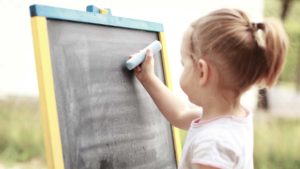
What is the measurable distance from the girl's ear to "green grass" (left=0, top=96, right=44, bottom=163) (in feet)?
2.88

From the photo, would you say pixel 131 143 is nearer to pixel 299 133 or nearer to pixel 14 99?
pixel 14 99

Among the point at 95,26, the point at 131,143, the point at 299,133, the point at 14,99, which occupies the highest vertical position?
the point at 95,26

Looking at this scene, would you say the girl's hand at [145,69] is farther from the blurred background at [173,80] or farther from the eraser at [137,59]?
the blurred background at [173,80]

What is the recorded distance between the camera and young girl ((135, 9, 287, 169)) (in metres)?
1.11

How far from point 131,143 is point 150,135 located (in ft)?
0.35

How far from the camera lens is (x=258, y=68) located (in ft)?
3.73

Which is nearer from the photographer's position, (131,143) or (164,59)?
(131,143)

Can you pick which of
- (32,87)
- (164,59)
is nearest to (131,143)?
(164,59)

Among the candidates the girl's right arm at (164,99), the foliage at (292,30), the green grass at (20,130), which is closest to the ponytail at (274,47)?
the girl's right arm at (164,99)

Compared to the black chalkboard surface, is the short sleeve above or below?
below

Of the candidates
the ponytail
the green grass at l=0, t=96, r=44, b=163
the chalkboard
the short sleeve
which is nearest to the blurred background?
the green grass at l=0, t=96, r=44, b=163

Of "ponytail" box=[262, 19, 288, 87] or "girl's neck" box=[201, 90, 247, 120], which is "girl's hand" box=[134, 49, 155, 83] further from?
"ponytail" box=[262, 19, 288, 87]

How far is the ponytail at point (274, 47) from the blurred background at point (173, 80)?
29.3 inches

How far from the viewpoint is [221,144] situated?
1.09 m
